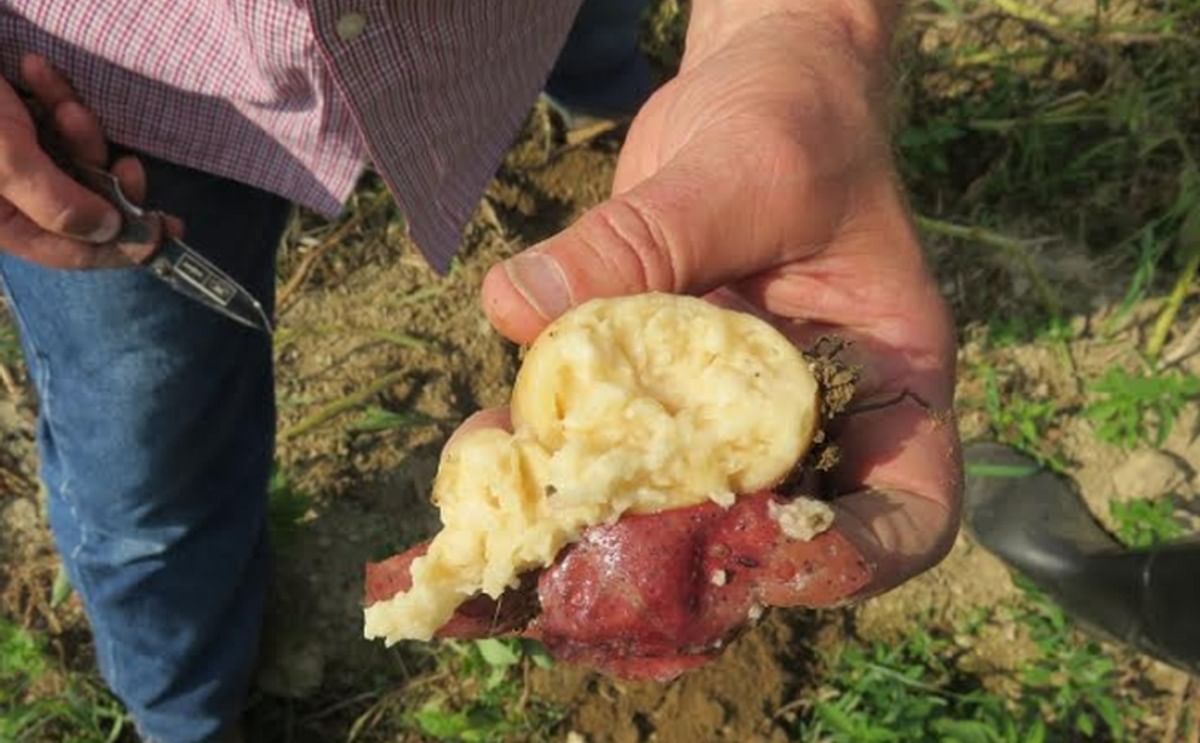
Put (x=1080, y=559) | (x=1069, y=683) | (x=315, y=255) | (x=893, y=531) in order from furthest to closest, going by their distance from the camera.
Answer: (x=315, y=255) → (x=1080, y=559) → (x=1069, y=683) → (x=893, y=531)

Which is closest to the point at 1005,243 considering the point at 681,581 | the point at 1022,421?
the point at 1022,421

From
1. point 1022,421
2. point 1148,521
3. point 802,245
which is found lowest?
point 1148,521

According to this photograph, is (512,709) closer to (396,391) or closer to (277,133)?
(396,391)

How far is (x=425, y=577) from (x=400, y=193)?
84 cm

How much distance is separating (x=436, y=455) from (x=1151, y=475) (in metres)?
1.77

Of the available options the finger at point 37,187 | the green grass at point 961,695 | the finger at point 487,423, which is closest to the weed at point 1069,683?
the green grass at point 961,695

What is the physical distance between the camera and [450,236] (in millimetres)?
2338

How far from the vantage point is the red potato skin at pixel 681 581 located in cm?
139

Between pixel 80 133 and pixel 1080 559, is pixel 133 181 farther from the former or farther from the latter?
pixel 1080 559

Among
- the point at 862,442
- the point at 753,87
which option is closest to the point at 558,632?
the point at 862,442

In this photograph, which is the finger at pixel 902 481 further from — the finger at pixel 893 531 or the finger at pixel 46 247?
the finger at pixel 46 247

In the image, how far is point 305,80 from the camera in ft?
6.37

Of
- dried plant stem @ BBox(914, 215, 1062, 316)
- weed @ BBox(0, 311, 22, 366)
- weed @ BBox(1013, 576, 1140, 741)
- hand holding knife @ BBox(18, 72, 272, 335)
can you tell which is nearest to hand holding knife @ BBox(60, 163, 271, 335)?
hand holding knife @ BBox(18, 72, 272, 335)

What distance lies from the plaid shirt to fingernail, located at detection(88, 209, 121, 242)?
6.5 inches
